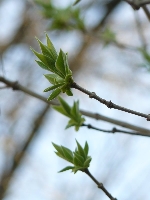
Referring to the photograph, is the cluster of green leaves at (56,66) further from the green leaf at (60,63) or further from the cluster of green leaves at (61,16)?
the cluster of green leaves at (61,16)

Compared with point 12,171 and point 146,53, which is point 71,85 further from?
point 12,171

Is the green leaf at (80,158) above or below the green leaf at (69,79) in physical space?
below

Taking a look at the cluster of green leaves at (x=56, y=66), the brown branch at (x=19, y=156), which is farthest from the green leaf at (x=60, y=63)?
the brown branch at (x=19, y=156)

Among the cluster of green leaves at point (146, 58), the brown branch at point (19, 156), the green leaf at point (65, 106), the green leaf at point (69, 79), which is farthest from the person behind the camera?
the brown branch at point (19, 156)

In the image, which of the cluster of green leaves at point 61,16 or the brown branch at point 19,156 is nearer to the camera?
the cluster of green leaves at point 61,16

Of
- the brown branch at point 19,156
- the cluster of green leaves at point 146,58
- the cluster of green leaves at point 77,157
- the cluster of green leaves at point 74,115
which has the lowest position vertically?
the brown branch at point 19,156

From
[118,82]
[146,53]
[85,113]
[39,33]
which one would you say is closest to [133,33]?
[118,82]

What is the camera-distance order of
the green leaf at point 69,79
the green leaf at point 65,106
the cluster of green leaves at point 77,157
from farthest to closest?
1. the green leaf at point 65,106
2. the cluster of green leaves at point 77,157
3. the green leaf at point 69,79
